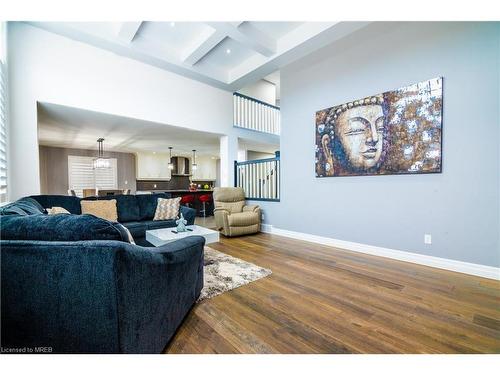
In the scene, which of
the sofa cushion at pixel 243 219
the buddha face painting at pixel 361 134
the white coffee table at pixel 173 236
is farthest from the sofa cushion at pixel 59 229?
the buddha face painting at pixel 361 134

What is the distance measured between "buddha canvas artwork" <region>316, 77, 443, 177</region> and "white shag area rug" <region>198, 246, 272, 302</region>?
2.11m

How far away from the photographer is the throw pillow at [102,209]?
11.9 feet

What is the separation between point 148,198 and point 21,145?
1.90 metres

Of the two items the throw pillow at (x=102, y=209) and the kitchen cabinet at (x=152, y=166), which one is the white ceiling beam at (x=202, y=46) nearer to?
the throw pillow at (x=102, y=209)

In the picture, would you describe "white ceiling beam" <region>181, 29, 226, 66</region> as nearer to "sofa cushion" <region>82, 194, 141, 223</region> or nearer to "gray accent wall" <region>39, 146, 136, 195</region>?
"sofa cushion" <region>82, 194, 141, 223</region>

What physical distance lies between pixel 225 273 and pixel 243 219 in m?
1.87

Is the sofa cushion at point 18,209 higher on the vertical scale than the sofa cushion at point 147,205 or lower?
higher

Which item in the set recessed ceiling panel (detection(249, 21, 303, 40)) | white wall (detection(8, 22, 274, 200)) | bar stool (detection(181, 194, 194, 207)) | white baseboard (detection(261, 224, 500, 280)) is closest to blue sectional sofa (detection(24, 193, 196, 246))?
white wall (detection(8, 22, 274, 200))

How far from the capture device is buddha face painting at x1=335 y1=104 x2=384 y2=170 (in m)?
3.25

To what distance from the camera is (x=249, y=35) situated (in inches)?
146

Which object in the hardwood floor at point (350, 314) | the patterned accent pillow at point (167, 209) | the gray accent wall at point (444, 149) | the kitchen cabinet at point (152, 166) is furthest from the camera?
the kitchen cabinet at point (152, 166)

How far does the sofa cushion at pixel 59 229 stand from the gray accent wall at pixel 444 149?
11.2 feet

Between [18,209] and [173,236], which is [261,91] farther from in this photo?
[18,209]
